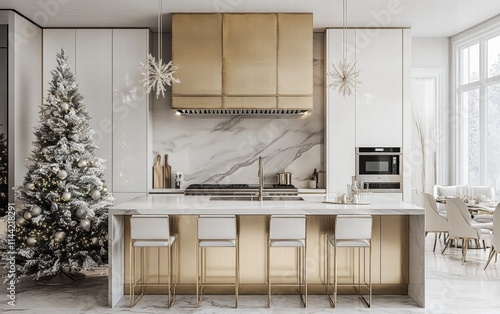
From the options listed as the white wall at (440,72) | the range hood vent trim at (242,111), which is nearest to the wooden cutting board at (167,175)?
the range hood vent trim at (242,111)

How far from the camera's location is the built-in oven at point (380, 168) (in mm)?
6547

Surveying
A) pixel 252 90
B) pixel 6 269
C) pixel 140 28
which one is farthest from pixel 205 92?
pixel 6 269

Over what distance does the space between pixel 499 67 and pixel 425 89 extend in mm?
1170

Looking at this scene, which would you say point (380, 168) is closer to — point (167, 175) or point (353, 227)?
point (353, 227)

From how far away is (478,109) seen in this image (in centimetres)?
708

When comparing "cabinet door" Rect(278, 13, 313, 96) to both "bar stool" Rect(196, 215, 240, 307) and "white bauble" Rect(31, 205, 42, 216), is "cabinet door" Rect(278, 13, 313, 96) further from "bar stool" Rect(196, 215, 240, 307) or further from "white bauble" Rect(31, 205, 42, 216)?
"white bauble" Rect(31, 205, 42, 216)

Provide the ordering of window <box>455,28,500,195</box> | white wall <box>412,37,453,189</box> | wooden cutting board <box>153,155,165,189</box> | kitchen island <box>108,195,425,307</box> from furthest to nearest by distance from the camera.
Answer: white wall <box>412,37,453,189</box> < wooden cutting board <box>153,155,165,189</box> < window <box>455,28,500,195</box> < kitchen island <box>108,195,425,307</box>

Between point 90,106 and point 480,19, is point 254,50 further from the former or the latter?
point 480,19

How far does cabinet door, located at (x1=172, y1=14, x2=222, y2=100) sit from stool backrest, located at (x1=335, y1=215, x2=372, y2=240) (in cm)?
278

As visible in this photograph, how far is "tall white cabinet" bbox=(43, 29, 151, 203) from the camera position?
6539 millimetres

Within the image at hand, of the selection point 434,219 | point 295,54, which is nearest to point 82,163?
point 295,54

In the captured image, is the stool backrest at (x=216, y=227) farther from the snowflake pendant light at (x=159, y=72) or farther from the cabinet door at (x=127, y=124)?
the cabinet door at (x=127, y=124)

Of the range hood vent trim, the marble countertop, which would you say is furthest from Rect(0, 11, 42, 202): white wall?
the marble countertop

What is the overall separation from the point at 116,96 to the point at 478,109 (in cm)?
523
